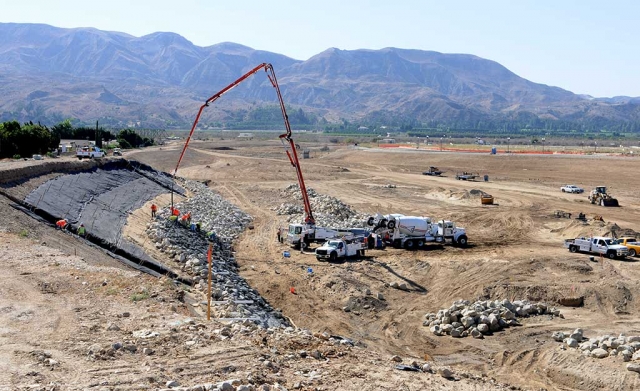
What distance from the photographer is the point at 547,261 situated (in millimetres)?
35625

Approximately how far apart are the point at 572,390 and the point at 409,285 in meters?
12.9

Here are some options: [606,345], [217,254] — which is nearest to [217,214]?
[217,254]

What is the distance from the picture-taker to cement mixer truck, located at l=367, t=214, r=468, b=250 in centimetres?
4016

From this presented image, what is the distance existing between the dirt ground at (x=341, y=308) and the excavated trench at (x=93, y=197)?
128 cm

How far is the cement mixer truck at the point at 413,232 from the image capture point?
40.2m

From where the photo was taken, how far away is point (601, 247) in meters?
37.4

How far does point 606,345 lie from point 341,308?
10613 mm

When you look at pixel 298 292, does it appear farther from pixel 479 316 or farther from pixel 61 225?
pixel 61 225

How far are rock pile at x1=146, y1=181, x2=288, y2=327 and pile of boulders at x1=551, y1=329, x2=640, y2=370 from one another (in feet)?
31.7

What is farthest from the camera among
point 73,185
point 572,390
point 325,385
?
point 73,185

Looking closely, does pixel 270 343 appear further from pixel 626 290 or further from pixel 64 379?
pixel 626 290

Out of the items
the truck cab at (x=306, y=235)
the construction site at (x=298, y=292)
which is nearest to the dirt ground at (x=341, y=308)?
the construction site at (x=298, y=292)

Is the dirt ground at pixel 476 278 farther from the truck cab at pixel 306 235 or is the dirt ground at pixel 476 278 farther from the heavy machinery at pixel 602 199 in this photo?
the truck cab at pixel 306 235

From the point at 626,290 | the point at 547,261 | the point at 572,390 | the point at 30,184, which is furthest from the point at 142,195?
the point at 572,390
